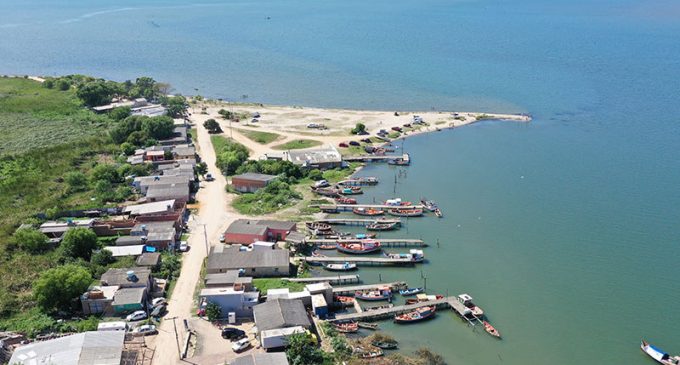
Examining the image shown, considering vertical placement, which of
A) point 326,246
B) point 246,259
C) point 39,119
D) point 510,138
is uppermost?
point 39,119

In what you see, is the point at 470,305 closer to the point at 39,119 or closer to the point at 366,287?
the point at 366,287

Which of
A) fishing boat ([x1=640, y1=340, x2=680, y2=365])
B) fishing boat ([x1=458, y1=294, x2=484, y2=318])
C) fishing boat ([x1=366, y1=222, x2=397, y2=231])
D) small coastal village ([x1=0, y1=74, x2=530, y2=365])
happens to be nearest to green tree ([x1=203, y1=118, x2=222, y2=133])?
small coastal village ([x1=0, y1=74, x2=530, y2=365])

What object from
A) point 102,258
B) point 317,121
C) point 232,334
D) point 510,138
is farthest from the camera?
point 317,121

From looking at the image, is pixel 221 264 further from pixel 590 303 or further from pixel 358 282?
pixel 590 303

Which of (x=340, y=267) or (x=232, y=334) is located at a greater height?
(x=232, y=334)

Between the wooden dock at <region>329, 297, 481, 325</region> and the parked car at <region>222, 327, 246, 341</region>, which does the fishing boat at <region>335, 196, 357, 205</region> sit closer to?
the wooden dock at <region>329, 297, 481, 325</region>

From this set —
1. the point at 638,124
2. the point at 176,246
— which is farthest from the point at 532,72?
the point at 176,246

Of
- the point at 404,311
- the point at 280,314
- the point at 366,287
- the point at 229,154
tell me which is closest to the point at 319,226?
the point at 366,287
